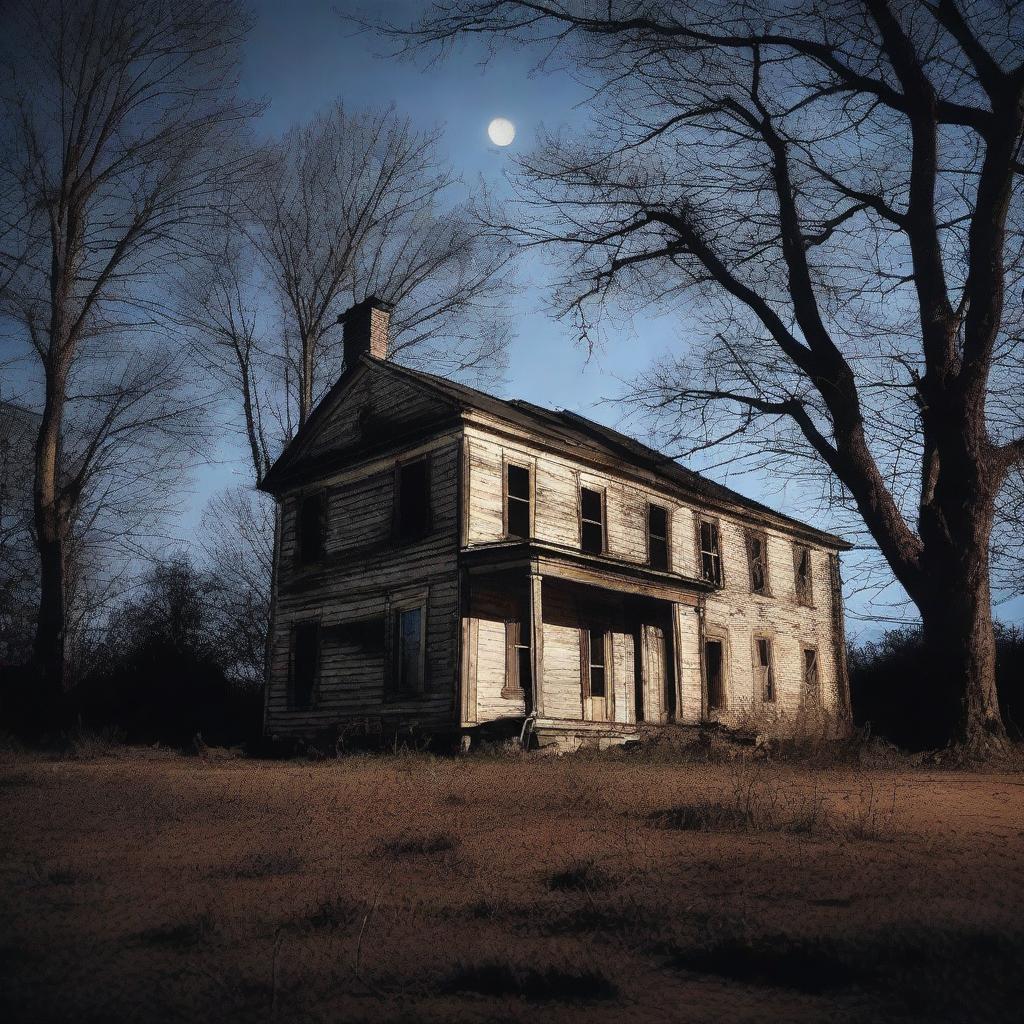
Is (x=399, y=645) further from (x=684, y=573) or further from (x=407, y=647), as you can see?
(x=684, y=573)

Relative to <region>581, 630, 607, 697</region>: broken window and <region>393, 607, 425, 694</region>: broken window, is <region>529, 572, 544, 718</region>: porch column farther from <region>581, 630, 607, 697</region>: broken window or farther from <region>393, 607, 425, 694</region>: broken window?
<region>581, 630, 607, 697</region>: broken window

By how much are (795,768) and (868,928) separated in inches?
325

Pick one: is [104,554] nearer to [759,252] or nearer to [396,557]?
[396,557]

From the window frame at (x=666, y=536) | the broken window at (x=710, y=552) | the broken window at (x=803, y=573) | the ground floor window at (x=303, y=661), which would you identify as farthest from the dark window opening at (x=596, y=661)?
the broken window at (x=803, y=573)

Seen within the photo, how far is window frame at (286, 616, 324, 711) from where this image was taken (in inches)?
729

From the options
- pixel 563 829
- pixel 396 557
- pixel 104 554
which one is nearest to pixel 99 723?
pixel 396 557

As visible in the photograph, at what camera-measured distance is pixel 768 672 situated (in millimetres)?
23641

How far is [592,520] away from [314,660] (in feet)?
23.4

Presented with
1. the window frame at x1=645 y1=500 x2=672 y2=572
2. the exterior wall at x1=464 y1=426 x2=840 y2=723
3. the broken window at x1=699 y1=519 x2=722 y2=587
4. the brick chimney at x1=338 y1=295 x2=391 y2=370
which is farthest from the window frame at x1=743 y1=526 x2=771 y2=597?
the brick chimney at x1=338 y1=295 x2=391 y2=370

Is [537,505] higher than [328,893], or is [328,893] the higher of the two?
[537,505]

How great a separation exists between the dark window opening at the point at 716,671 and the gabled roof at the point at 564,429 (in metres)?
3.89

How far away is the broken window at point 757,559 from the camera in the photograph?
947 inches

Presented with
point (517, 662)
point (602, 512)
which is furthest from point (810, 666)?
point (517, 662)

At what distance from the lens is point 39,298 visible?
19406 mm
